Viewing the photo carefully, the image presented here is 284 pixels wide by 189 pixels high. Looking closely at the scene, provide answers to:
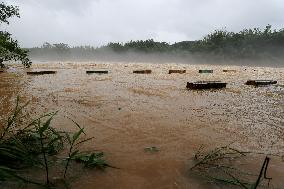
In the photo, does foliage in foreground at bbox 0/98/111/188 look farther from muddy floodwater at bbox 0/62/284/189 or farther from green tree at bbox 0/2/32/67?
green tree at bbox 0/2/32/67

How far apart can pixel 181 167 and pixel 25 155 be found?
1.62 meters

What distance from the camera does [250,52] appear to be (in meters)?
44.8

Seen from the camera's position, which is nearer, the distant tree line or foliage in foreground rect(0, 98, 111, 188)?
foliage in foreground rect(0, 98, 111, 188)

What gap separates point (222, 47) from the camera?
49.1 m

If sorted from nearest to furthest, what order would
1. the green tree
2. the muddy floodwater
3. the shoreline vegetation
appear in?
the muddy floodwater < the green tree < the shoreline vegetation

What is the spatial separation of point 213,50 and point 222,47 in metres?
1.43

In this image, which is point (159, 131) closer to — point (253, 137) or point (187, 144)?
point (187, 144)

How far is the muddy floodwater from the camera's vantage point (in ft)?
10.5

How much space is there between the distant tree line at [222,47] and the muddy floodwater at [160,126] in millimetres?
39107

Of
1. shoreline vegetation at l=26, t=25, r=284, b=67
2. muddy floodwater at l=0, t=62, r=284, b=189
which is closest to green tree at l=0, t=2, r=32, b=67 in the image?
muddy floodwater at l=0, t=62, r=284, b=189

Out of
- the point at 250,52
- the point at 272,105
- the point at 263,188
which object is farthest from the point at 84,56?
the point at 263,188

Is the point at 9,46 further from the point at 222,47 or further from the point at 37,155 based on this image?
the point at 222,47

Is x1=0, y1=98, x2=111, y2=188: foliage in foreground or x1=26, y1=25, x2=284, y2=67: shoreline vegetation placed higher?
x1=26, y1=25, x2=284, y2=67: shoreline vegetation

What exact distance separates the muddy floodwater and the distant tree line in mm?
39107
